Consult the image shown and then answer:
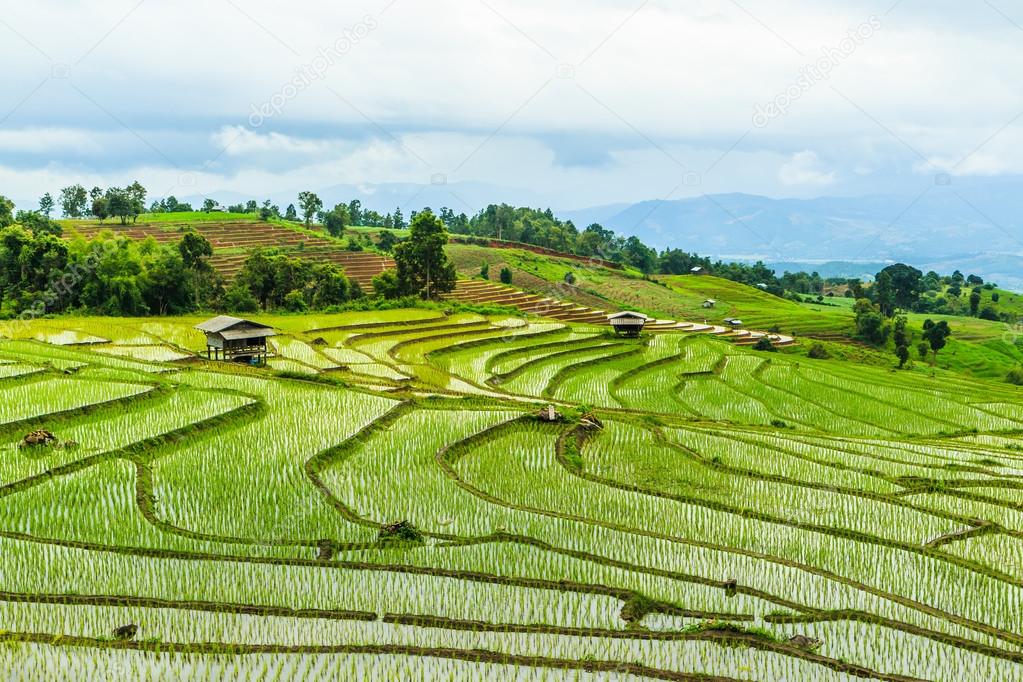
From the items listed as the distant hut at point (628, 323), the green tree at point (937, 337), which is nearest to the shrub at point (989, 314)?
the green tree at point (937, 337)

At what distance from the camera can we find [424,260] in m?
44.9

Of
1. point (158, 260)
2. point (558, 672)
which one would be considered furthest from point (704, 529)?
point (158, 260)

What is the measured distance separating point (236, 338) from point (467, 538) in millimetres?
Answer: 14201

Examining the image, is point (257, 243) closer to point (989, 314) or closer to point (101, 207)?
point (101, 207)

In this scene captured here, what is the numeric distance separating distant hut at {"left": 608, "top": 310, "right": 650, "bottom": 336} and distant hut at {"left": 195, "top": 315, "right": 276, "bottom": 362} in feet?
49.0

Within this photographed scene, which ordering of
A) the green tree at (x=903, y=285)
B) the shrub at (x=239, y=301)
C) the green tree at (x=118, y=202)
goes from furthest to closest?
the green tree at (x=903, y=285)
the green tree at (x=118, y=202)
the shrub at (x=239, y=301)

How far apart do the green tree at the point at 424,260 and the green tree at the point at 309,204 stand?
27.8 metres

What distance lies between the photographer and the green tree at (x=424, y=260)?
4472 centimetres

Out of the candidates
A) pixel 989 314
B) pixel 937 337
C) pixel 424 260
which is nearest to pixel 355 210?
pixel 424 260

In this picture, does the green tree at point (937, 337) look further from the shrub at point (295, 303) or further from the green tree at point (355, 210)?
the green tree at point (355, 210)

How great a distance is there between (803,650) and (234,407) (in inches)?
445

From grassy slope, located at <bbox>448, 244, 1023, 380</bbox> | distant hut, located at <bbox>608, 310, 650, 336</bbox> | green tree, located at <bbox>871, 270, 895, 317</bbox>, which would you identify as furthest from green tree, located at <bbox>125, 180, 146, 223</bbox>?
green tree, located at <bbox>871, 270, 895, 317</bbox>

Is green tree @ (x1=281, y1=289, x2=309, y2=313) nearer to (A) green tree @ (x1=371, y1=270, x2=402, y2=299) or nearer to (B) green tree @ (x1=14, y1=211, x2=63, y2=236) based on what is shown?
(A) green tree @ (x1=371, y1=270, x2=402, y2=299)

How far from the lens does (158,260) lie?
35.0m
